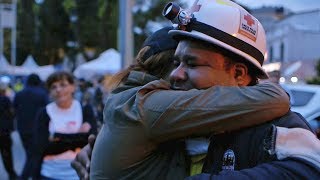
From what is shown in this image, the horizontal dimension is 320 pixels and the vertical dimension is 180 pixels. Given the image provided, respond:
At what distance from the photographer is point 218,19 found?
5.39 ft

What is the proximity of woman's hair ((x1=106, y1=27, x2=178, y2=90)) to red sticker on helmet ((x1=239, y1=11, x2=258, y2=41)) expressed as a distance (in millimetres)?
358

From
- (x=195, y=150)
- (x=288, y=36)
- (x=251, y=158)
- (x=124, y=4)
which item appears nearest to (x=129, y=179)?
(x=195, y=150)

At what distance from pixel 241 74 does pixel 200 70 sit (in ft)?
0.45

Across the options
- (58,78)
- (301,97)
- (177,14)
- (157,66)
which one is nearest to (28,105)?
(58,78)

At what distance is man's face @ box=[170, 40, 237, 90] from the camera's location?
65.5 inches

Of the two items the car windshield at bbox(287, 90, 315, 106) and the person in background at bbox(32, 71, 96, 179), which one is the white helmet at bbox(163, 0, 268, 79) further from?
the car windshield at bbox(287, 90, 315, 106)

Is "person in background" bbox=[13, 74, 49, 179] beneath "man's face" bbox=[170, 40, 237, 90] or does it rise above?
beneath

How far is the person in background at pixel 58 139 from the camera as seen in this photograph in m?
5.04

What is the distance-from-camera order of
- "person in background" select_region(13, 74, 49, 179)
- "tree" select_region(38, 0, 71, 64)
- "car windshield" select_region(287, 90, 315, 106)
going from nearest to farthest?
"person in background" select_region(13, 74, 49, 179) → "car windshield" select_region(287, 90, 315, 106) → "tree" select_region(38, 0, 71, 64)

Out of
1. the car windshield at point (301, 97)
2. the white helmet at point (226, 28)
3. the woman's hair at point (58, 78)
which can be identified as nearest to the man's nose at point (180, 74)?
the white helmet at point (226, 28)

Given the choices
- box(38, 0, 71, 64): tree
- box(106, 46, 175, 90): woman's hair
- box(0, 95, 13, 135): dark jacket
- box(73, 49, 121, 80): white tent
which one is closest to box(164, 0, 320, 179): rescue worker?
box(106, 46, 175, 90): woman's hair

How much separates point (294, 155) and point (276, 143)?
0.05 metres

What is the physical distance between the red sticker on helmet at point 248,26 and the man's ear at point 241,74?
88 mm

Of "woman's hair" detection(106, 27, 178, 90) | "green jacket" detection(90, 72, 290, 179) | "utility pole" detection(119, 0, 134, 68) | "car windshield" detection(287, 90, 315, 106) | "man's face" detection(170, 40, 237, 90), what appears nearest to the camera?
"green jacket" detection(90, 72, 290, 179)
